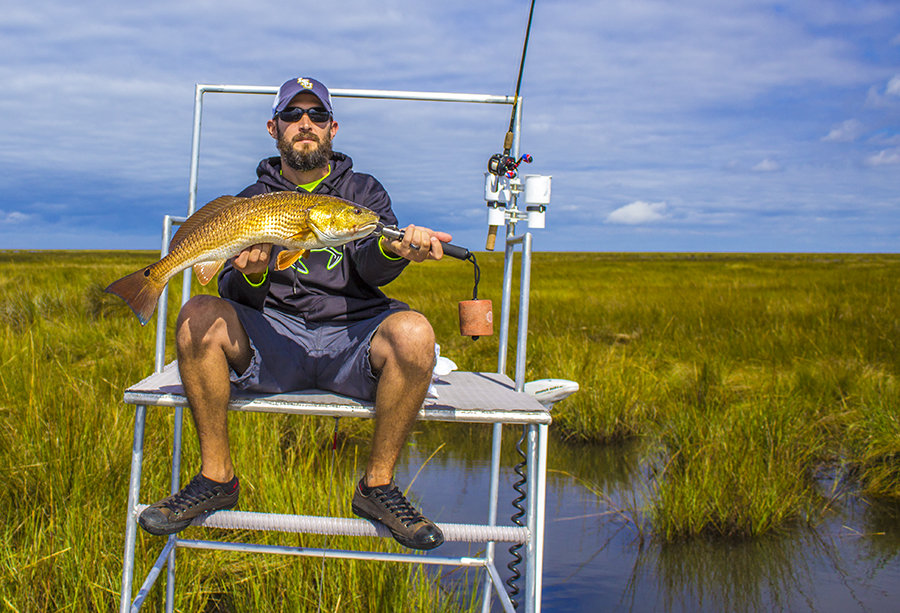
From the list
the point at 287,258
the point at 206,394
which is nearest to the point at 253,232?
the point at 287,258

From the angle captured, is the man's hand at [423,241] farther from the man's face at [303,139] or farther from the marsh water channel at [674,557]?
the marsh water channel at [674,557]

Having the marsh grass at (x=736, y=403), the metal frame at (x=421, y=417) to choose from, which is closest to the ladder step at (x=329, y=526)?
the metal frame at (x=421, y=417)

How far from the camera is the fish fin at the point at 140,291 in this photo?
231cm

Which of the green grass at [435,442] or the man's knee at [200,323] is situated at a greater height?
the man's knee at [200,323]

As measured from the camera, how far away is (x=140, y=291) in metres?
2.34

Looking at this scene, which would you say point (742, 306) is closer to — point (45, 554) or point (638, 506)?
point (638, 506)

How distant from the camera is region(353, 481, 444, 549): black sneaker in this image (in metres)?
2.50

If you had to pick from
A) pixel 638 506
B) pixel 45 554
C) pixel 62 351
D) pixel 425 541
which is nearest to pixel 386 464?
pixel 425 541

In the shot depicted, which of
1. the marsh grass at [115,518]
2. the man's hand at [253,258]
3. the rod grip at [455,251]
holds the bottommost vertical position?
the marsh grass at [115,518]

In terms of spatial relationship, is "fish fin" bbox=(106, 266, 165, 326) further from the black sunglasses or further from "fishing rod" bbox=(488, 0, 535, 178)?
"fishing rod" bbox=(488, 0, 535, 178)

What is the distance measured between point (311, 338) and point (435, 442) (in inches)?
136

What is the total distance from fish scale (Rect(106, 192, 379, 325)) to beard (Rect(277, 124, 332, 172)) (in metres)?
0.90

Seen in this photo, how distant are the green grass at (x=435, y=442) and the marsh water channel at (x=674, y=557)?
16cm

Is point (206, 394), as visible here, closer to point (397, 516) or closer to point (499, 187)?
point (397, 516)
